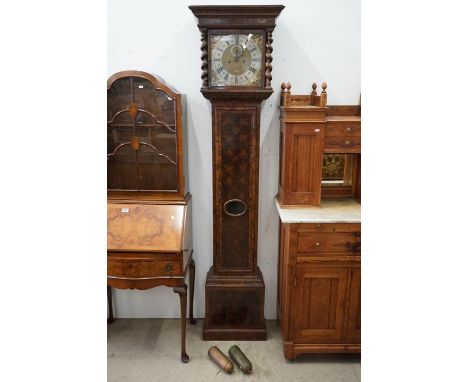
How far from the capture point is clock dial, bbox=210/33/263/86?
2215mm

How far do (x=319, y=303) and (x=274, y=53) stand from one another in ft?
5.49

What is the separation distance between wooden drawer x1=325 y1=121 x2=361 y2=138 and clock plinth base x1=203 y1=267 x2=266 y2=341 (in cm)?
110

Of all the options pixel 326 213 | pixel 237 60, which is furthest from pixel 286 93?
pixel 326 213

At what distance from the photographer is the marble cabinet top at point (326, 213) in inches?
84.7

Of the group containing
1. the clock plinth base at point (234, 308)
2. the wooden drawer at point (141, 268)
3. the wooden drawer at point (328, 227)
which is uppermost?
the wooden drawer at point (328, 227)

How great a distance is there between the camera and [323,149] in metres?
2.31

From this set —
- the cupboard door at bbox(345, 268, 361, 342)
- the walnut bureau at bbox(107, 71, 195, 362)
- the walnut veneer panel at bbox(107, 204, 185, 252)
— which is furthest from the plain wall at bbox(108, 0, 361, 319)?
the cupboard door at bbox(345, 268, 361, 342)

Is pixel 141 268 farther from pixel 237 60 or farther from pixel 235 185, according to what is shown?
pixel 237 60

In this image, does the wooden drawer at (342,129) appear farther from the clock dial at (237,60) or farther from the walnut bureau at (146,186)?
the walnut bureau at (146,186)

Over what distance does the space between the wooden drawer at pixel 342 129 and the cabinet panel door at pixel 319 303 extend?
85cm

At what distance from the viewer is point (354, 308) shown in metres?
2.29

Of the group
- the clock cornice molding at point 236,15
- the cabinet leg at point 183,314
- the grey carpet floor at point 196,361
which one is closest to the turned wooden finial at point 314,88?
the clock cornice molding at point 236,15
